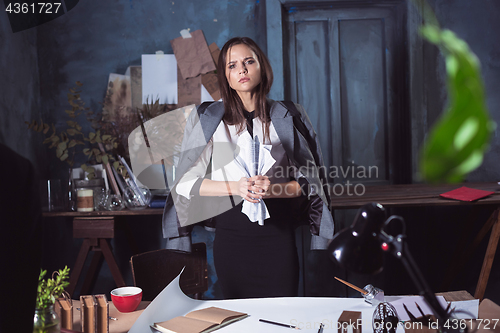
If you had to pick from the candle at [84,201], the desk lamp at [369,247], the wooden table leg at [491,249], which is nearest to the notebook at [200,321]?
the desk lamp at [369,247]

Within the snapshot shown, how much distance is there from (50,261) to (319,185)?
7.67 feet

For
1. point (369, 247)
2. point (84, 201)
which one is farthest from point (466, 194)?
point (84, 201)

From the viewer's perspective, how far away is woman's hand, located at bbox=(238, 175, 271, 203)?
5.15 ft

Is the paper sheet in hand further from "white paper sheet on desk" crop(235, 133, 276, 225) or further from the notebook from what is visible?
the notebook

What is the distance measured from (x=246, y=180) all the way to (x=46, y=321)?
92 centimetres

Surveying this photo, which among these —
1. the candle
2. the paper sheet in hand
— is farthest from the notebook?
the paper sheet in hand

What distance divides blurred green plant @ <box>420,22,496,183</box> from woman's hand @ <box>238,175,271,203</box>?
1311mm

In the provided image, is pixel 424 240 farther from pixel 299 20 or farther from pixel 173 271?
pixel 173 271

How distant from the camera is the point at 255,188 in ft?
5.15

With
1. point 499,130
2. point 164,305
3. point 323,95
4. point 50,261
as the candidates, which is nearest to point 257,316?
point 164,305

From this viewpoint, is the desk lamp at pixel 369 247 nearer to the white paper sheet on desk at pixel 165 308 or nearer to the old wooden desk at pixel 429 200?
the white paper sheet on desk at pixel 165 308

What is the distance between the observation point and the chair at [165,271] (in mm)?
1561

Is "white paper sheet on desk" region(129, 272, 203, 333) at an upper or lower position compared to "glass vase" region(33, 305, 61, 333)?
lower

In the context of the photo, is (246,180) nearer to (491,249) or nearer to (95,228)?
(95,228)
